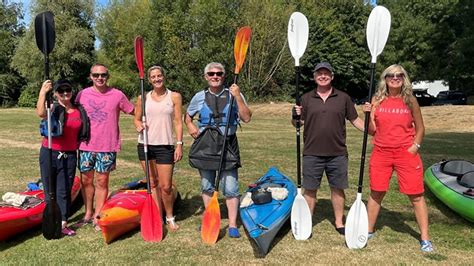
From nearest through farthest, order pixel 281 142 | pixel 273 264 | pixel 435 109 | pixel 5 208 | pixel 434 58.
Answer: pixel 273 264 < pixel 5 208 < pixel 281 142 < pixel 435 109 < pixel 434 58

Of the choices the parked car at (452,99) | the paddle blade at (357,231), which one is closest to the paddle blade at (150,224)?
the paddle blade at (357,231)

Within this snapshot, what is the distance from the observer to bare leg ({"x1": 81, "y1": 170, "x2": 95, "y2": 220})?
14.9ft

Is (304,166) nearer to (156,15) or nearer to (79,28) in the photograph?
(156,15)

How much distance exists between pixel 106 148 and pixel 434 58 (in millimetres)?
28905

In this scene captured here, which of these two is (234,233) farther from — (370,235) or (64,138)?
(64,138)

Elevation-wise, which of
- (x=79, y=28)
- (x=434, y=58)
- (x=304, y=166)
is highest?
(x=79, y=28)

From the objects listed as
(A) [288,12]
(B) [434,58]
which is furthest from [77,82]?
(B) [434,58]

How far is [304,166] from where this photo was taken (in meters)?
4.38

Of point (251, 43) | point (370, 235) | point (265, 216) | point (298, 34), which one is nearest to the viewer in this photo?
point (265, 216)

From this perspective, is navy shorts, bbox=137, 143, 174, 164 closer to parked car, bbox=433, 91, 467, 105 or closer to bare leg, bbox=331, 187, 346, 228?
bare leg, bbox=331, 187, 346, 228

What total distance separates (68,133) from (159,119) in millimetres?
946

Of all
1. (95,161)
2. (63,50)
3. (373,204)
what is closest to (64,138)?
(95,161)

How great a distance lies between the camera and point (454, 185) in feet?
17.6

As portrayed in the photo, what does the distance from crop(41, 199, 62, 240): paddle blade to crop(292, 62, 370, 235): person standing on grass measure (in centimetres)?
255
